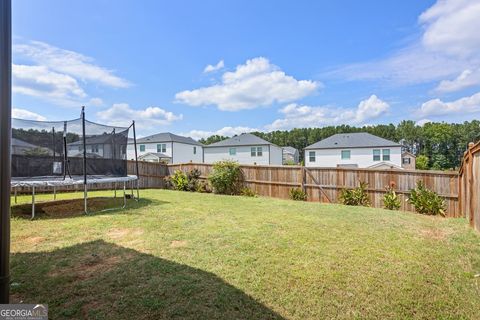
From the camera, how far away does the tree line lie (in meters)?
42.4

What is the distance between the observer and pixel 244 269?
11.1 feet

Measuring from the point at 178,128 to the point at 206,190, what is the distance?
68.9 feet

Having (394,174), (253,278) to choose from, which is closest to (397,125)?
(394,174)

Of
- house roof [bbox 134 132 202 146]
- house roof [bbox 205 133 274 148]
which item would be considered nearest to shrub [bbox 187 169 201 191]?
house roof [bbox 205 133 274 148]

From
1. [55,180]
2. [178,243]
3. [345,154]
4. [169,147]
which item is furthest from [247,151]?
[178,243]

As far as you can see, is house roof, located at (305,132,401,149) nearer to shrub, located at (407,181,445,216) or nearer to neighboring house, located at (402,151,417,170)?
neighboring house, located at (402,151,417,170)

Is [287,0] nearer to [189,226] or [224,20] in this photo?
[224,20]

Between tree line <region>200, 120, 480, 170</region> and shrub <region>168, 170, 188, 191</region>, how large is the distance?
3489 centimetres

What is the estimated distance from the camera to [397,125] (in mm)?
53031

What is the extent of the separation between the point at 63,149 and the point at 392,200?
9904mm

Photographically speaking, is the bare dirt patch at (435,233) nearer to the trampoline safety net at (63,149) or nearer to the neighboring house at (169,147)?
the trampoline safety net at (63,149)

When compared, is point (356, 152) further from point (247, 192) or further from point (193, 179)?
point (193, 179)

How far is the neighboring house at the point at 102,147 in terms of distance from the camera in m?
7.68

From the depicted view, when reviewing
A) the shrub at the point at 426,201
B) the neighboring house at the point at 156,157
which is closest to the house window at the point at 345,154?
the neighboring house at the point at 156,157
